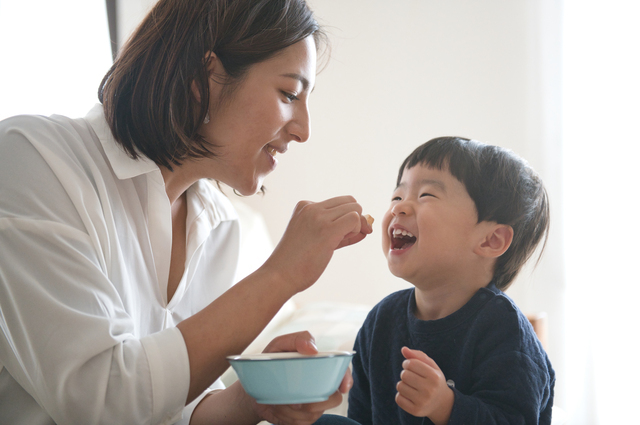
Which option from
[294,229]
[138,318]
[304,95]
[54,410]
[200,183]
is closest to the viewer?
[54,410]

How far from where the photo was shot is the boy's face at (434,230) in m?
1.08

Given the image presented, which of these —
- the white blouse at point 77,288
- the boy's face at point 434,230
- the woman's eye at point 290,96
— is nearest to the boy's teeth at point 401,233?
the boy's face at point 434,230

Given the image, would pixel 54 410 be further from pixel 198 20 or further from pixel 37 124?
pixel 198 20

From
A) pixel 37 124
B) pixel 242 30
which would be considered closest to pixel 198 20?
pixel 242 30

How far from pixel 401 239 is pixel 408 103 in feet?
5.78

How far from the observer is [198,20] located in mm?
1103

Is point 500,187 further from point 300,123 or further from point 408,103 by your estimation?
point 408,103

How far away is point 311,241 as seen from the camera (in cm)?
90

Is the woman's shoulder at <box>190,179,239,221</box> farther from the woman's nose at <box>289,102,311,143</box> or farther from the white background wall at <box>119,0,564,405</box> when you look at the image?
the white background wall at <box>119,0,564,405</box>

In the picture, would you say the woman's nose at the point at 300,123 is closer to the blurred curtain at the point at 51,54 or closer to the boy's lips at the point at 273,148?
the boy's lips at the point at 273,148

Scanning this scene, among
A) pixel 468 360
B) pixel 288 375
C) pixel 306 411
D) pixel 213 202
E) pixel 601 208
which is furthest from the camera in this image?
pixel 601 208

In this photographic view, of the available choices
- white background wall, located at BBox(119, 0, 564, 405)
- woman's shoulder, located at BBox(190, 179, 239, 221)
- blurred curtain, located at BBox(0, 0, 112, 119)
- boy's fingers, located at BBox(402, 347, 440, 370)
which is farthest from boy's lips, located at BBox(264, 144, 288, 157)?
white background wall, located at BBox(119, 0, 564, 405)

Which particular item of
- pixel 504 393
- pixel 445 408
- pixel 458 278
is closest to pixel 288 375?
pixel 445 408

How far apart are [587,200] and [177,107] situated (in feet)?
6.74
